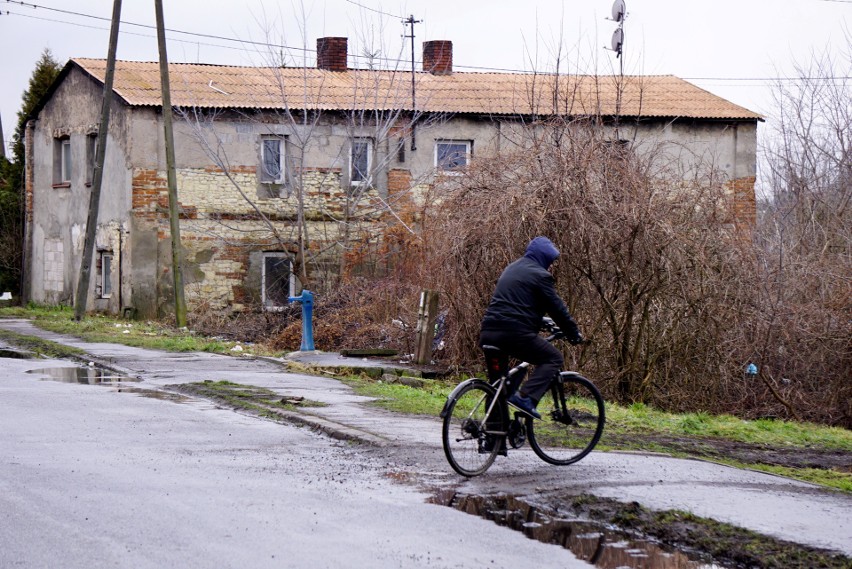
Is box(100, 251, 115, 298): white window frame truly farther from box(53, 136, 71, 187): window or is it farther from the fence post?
the fence post

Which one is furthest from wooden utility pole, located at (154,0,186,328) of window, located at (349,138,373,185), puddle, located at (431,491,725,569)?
puddle, located at (431,491,725,569)

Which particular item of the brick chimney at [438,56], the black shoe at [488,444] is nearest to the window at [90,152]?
the brick chimney at [438,56]

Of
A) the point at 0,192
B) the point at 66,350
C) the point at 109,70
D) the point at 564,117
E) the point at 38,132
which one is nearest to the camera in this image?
the point at 564,117

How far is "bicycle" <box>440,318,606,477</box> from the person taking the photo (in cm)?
848

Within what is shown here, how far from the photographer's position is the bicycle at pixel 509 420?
27.8 ft

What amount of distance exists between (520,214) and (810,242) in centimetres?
868

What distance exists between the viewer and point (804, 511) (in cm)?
725

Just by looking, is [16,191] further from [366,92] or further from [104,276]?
[366,92]

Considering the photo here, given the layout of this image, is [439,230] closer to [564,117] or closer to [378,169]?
[564,117]

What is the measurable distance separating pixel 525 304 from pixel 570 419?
1.30m

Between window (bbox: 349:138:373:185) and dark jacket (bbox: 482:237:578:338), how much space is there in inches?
804

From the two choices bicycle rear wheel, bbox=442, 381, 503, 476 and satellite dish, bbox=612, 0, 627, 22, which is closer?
bicycle rear wheel, bbox=442, 381, 503, 476

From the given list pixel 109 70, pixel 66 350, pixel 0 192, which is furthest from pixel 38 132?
pixel 66 350

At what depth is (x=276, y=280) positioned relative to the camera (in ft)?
95.9
